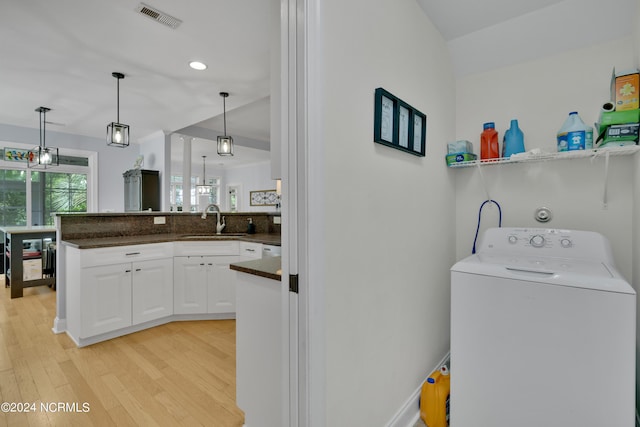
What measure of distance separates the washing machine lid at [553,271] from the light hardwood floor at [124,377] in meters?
1.49

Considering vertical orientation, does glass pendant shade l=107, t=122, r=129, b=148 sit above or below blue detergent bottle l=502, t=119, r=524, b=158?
above

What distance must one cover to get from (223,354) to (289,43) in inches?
87.6

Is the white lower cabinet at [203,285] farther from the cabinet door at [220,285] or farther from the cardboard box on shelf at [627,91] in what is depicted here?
the cardboard box on shelf at [627,91]

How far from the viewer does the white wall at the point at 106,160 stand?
532 centimetres

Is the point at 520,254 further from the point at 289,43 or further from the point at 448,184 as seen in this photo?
the point at 289,43

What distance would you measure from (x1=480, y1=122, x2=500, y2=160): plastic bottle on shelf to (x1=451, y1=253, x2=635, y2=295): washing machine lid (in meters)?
0.73

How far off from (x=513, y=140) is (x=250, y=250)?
237 centimetres

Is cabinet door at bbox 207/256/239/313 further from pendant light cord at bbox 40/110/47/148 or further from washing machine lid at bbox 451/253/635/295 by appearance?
pendant light cord at bbox 40/110/47/148

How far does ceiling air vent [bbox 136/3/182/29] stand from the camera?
6.94 feet

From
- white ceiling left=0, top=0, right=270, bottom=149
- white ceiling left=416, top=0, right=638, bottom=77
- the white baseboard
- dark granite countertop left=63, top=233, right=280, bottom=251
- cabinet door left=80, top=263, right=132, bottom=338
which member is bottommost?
the white baseboard

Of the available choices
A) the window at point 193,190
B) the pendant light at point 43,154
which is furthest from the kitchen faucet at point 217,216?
the window at point 193,190

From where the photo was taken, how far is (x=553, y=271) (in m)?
1.33

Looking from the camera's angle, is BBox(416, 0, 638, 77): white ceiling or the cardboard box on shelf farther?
BBox(416, 0, 638, 77): white ceiling

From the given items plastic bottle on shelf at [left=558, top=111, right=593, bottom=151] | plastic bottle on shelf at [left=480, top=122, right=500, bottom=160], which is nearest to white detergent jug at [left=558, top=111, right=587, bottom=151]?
plastic bottle on shelf at [left=558, top=111, right=593, bottom=151]
